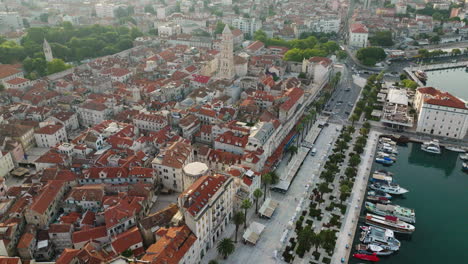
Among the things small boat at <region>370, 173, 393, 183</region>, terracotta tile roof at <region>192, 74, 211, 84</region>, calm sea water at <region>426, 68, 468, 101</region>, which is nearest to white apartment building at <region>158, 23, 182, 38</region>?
terracotta tile roof at <region>192, 74, 211, 84</region>

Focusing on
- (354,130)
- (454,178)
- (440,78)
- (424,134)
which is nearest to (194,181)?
(354,130)

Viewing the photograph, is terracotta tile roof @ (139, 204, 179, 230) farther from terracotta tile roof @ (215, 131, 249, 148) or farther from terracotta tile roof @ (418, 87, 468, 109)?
terracotta tile roof @ (418, 87, 468, 109)

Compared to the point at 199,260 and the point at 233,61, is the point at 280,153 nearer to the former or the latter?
the point at 199,260

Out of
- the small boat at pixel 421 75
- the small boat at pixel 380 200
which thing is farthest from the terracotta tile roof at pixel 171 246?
the small boat at pixel 421 75

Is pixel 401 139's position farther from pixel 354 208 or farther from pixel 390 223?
pixel 390 223

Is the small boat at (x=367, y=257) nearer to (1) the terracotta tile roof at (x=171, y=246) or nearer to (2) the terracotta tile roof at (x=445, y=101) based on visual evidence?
(1) the terracotta tile roof at (x=171, y=246)
